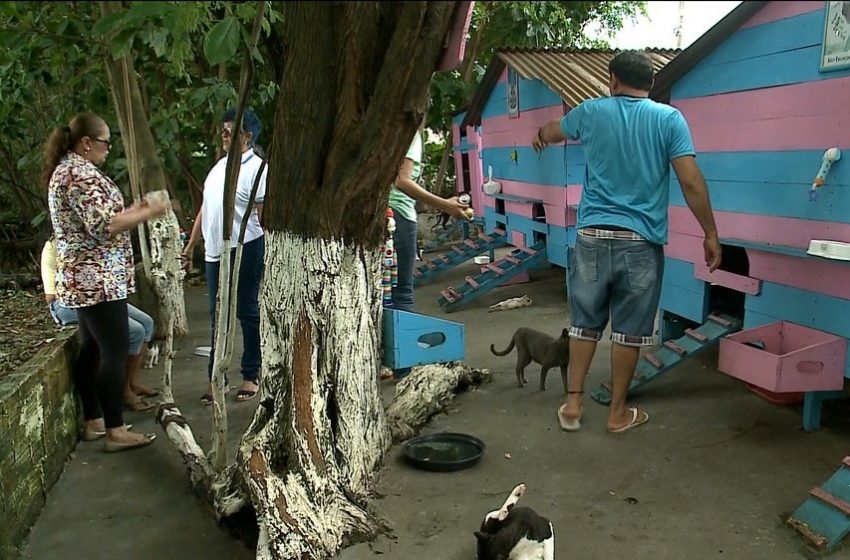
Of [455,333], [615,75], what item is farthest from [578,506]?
[615,75]

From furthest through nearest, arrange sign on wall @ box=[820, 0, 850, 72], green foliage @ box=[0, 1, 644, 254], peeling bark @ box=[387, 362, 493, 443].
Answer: green foliage @ box=[0, 1, 644, 254] < peeling bark @ box=[387, 362, 493, 443] < sign on wall @ box=[820, 0, 850, 72]

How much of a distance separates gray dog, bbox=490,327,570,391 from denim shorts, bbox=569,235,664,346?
1.79 ft

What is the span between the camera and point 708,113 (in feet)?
13.8

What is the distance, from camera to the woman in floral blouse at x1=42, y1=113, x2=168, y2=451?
362cm

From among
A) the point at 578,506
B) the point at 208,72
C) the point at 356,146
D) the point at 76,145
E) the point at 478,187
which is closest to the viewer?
the point at 356,146

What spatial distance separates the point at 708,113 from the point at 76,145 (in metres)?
3.48

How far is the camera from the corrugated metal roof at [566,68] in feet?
21.5

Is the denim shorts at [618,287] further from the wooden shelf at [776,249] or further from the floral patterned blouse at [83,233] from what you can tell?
the floral patterned blouse at [83,233]

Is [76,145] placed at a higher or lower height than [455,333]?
higher

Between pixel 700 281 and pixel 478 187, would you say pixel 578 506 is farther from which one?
pixel 478 187

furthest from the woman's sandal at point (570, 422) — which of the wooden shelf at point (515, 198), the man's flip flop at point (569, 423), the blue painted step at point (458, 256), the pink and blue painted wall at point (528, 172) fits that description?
the blue painted step at point (458, 256)

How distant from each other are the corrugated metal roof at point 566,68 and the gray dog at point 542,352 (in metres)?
2.54

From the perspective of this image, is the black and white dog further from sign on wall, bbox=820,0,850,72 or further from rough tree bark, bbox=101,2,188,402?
rough tree bark, bbox=101,2,188,402

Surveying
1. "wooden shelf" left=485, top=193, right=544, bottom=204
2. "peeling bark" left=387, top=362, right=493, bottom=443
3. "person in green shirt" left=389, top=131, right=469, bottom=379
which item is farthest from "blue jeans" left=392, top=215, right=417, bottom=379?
"wooden shelf" left=485, top=193, right=544, bottom=204
